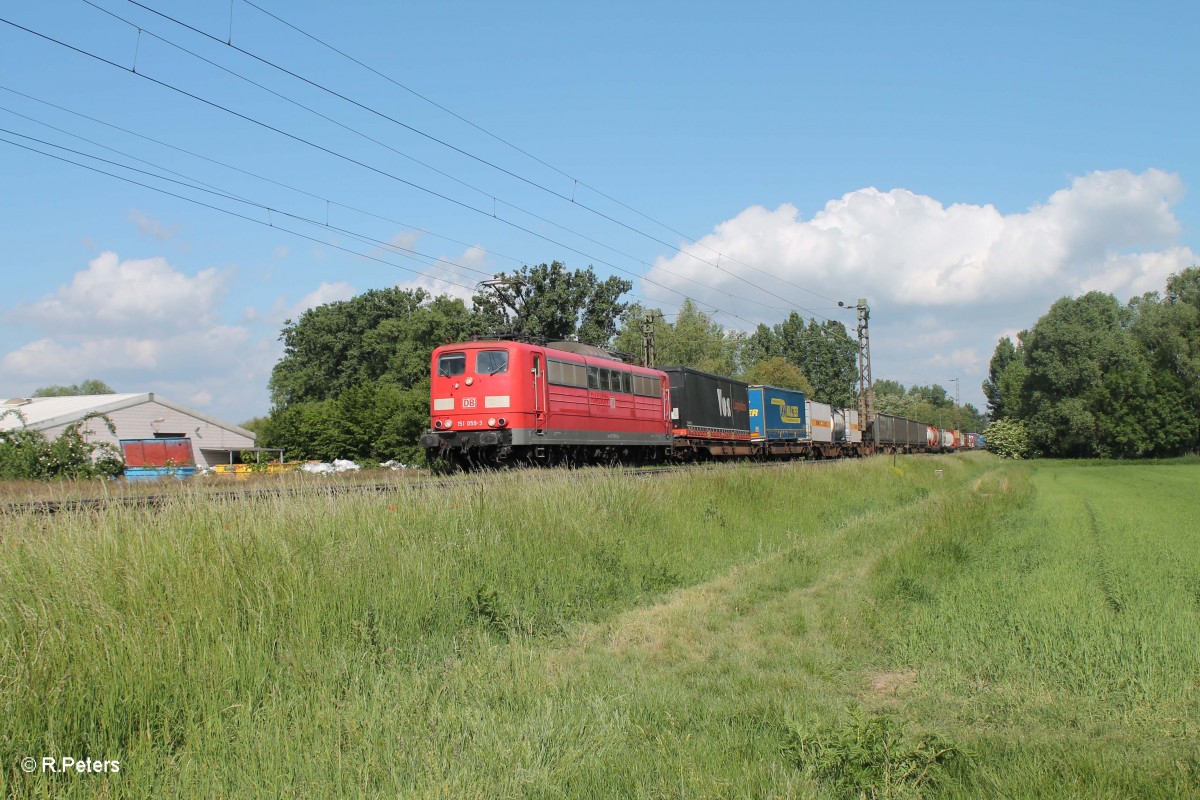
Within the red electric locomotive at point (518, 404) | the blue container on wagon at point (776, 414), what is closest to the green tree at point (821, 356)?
the blue container on wagon at point (776, 414)

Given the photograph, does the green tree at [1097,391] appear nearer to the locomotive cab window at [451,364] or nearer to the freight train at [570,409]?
the freight train at [570,409]

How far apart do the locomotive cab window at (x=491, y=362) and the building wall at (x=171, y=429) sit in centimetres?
2882

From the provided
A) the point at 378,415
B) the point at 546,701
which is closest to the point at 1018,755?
the point at 546,701

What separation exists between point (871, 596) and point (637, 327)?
224 ft

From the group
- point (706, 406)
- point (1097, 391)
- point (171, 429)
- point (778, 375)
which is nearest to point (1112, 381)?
point (1097, 391)

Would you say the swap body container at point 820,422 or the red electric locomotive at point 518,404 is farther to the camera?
the swap body container at point 820,422

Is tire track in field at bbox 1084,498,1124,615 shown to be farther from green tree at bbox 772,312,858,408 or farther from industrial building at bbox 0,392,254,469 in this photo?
green tree at bbox 772,312,858,408

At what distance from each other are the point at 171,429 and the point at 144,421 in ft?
7.26

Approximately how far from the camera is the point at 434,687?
5383 millimetres

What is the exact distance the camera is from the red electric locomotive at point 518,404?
19578mm

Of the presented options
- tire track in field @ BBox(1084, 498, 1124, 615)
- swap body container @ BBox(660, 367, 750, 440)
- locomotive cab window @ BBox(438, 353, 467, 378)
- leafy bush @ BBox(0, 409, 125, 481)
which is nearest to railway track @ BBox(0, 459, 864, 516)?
tire track in field @ BBox(1084, 498, 1124, 615)

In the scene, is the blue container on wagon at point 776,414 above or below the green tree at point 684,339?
below

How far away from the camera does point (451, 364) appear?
20.9m

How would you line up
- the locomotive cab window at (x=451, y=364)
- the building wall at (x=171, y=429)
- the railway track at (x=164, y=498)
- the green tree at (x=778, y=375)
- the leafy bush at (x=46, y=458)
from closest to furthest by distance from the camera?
the railway track at (x=164, y=498), the leafy bush at (x=46, y=458), the locomotive cab window at (x=451, y=364), the building wall at (x=171, y=429), the green tree at (x=778, y=375)
